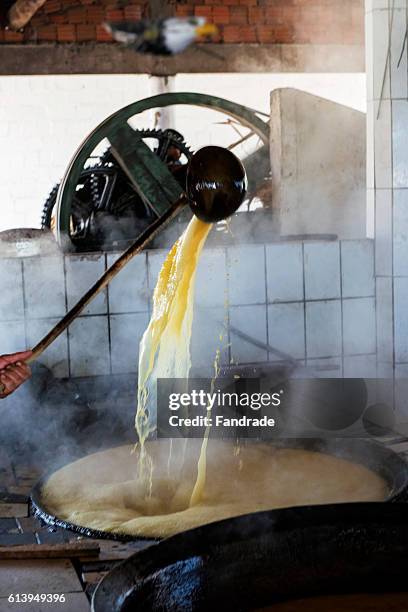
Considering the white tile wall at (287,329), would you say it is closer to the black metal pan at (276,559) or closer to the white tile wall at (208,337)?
the white tile wall at (208,337)

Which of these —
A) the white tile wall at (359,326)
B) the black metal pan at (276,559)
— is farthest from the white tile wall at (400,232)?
the black metal pan at (276,559)

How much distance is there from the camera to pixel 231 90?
33.1 ft

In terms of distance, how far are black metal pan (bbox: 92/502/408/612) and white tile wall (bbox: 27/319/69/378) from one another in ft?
9.44

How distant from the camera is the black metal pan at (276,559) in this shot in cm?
201

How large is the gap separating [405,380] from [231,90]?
5807 mm

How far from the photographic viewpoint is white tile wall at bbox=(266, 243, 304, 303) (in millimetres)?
5129

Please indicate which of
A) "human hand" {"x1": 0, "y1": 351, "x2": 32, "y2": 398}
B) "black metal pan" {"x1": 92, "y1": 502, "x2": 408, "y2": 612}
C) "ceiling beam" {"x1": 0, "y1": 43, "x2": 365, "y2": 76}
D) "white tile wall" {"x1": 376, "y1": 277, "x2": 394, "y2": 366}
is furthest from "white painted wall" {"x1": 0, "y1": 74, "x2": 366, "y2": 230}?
"black metal pan" {"x1": 92, "y1": 502, "x2": 408, "y2": 612}

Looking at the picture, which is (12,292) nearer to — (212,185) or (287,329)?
(287,329)

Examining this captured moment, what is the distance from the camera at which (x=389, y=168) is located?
5.07m

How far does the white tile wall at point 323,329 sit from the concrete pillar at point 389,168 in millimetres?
256

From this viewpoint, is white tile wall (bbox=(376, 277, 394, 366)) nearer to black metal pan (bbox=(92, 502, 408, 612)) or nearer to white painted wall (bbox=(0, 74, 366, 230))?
black metal pan (bbox=(92, 502, 408, 612))

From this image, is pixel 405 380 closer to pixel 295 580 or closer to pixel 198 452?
pixel 198 452

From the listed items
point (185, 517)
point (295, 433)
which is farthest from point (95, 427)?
point (185, 517)

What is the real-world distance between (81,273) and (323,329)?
4.79 feet
